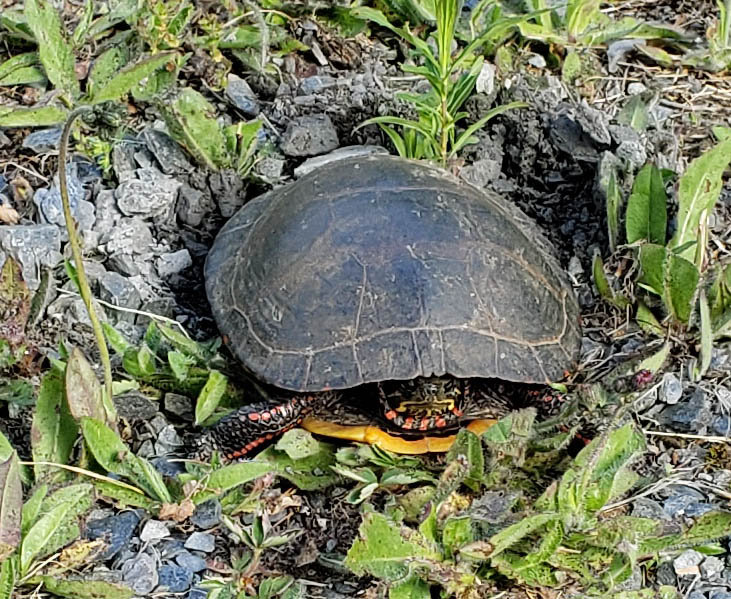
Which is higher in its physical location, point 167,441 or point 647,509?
point 167,441

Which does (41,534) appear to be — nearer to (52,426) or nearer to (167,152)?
(52,426)

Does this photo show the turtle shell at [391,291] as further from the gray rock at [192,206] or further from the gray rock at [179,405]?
the gray rock at [192,206]

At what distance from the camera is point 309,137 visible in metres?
4.24

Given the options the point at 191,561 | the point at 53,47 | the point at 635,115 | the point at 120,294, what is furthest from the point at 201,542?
the point at 635,115

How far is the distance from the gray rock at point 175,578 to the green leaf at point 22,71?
232 centimetres

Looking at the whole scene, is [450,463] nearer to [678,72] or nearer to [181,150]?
[181,150]

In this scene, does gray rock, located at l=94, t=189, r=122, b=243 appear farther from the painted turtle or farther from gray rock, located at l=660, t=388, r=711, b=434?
gray rock, located at l=660, t=388, r=711, b=434

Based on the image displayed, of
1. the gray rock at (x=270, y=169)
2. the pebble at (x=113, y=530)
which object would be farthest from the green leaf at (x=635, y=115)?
the pebble at (x=113, y=530)

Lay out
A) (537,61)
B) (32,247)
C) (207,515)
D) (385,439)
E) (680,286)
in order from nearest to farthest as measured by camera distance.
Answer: (207,515) → (385,439) → (680,286) → (32,247) → (537,61)

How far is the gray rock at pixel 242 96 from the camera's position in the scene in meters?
4.42

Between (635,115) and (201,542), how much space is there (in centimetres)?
253

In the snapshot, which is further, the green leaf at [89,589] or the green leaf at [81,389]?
the green leaf at [81,389]

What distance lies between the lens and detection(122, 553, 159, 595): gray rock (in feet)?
8.89

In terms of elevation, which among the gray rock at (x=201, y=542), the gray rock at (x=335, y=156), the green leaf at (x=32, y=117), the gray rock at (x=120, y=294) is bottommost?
the gray rock at (x=201, y=542)
